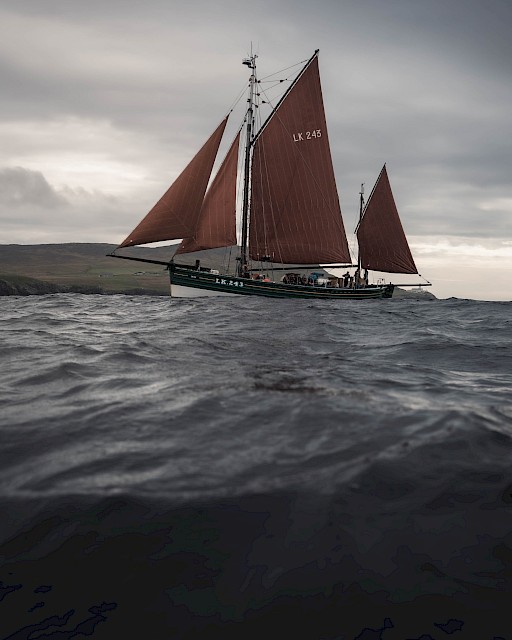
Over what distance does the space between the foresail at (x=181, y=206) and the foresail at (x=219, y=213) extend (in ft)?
3.84

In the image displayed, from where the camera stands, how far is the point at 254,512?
3389 mm

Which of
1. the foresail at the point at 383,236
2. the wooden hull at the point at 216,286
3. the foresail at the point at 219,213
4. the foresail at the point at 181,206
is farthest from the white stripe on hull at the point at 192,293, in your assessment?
the foresail at the point at 383,236

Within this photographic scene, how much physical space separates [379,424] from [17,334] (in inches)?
482

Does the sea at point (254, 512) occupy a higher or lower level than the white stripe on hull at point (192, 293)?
higher

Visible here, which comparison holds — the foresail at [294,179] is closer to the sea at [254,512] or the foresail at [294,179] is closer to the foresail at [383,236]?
the foresail at [383,236]

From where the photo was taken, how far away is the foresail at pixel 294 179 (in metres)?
43.9

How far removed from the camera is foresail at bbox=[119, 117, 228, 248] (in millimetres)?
38853

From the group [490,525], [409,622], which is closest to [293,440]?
[490,525]

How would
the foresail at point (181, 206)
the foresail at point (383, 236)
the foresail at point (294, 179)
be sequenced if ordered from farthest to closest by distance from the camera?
the foresail at point (383, 236)
the foresail at point (294, 179)
the foresail at point (181, 206)

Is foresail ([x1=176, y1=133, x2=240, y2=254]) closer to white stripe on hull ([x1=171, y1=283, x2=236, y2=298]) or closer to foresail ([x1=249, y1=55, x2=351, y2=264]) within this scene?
foresail ([x1=249, y1=55, x2=351, y2=264])

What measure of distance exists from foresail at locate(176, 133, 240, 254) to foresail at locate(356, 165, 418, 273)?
21021mm

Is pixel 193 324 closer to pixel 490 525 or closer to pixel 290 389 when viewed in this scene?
pixel 290 389

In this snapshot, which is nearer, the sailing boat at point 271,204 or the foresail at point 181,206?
the foresail at point 181,206

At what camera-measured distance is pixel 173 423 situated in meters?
5.40
